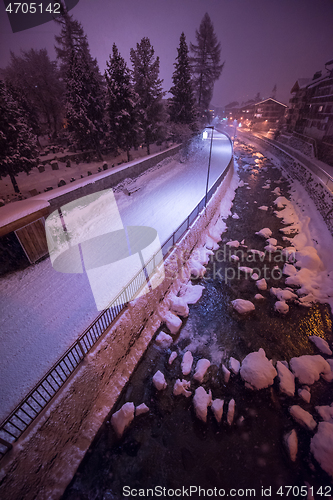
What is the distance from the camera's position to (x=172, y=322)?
843cm

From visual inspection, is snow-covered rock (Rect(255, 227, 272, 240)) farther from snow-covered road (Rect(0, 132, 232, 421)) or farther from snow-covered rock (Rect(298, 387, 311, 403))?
snow-covered rock (Rect(298, 387, 311, 403))

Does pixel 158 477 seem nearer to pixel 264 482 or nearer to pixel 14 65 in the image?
pixel 264 482

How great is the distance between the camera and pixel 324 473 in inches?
197

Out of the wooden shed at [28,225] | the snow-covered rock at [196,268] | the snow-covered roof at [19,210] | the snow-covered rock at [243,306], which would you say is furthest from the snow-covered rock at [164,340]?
the snow-covered roof at [19,210]

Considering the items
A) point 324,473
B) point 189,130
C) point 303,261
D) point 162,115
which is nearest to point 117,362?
point 324,473

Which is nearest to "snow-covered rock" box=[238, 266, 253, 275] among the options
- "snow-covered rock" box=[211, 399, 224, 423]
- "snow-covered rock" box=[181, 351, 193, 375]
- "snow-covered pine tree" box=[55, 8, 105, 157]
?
"snow-covered rock" box=[181, 351, 193, 375]

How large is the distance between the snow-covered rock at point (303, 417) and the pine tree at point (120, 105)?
23.1 meters

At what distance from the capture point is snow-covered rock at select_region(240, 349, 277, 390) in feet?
21.4

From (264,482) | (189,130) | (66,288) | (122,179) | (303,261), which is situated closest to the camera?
(264,482)

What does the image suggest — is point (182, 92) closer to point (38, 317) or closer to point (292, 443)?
point (38, 317)

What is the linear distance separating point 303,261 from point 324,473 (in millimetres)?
9047

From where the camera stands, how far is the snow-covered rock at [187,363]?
695 cm

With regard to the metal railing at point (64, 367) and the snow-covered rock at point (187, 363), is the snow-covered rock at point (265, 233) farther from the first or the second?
the snow-covered rock at point (187, 363)

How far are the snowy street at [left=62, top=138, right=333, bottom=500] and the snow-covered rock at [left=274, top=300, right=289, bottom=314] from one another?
42mm
